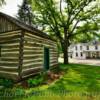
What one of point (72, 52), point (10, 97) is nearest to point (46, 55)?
point (10, 97)

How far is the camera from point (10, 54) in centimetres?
1041

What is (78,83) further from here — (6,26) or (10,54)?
(6,26)

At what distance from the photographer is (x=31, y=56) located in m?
11.2

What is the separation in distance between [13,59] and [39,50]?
9.75 ft

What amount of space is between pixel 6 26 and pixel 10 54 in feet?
7.47

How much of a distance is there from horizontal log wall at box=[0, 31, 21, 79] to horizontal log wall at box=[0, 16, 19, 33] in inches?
12.4

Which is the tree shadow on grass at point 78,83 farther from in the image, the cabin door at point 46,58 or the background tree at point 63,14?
the background tree at point 63,14

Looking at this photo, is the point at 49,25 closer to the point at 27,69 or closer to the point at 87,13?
the point at 87,13

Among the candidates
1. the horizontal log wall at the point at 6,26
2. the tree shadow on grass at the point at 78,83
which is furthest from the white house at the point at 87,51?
the horizontal log wall at the point at 6,26

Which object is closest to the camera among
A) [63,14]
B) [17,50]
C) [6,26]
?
[17,50]

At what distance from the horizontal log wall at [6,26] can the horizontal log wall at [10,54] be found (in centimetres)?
31

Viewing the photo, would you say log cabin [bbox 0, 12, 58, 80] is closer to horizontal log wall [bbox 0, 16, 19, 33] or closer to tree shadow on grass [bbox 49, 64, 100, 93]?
horizontal log wall [bbox 0, 16, 19, 33]

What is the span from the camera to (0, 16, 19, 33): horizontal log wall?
418 inches

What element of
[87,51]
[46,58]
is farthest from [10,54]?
[87,51]
